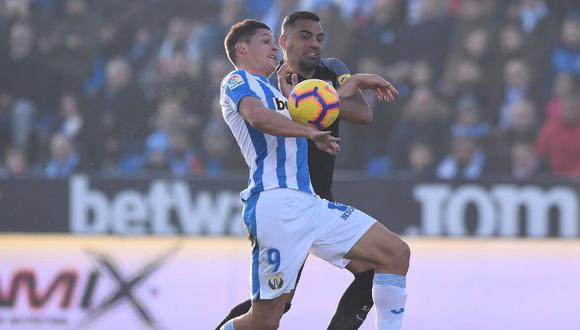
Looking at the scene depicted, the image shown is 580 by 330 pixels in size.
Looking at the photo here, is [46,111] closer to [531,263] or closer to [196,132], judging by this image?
[196,132]

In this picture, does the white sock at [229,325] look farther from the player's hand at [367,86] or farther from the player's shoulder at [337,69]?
the player's shoulder at [337,69]

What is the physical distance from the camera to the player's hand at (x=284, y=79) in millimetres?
5875

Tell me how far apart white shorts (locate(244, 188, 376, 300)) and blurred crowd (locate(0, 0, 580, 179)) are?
3473 millimetres

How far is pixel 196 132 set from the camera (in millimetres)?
10016

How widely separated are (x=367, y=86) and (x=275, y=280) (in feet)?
3.64

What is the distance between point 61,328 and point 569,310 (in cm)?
361

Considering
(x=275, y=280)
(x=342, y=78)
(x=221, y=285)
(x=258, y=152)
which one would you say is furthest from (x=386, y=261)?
(x=221, y=285)

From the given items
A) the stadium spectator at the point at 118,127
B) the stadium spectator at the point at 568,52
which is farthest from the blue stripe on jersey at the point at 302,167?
the stadium spectator at the point at 568,52

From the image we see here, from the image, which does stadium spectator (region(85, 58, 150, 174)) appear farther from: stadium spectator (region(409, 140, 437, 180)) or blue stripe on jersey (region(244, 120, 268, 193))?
blue stripe on jersey (region(244, 120, 268, 193))

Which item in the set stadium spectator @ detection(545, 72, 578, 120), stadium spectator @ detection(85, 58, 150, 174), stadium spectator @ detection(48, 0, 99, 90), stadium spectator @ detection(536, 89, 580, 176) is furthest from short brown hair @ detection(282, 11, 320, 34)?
stadium spectator @ detection(48, 0, 99, 90)

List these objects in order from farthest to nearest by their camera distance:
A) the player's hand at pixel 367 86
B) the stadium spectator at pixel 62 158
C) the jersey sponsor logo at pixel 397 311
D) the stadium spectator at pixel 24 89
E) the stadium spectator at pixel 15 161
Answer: the stadium spectator at pixel 24 89 → the stadium spectator at pixel 15 161 → the stadium spectator at pixel 62 158 → the jersey sponsor logo at pixel 397 311 → the player's hand at pixel 367 86

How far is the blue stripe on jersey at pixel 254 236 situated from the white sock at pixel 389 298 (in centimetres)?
64

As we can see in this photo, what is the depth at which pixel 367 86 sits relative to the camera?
18.9ft

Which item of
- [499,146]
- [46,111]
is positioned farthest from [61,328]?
[499,146]
